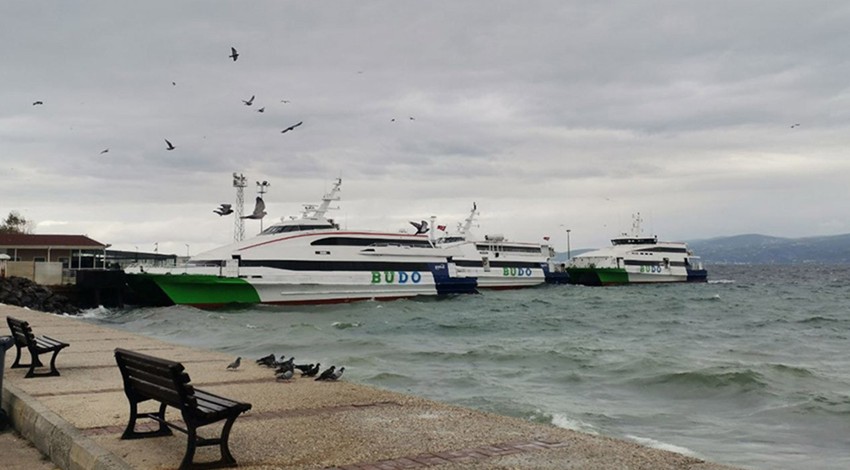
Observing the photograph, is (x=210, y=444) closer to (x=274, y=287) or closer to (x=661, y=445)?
(x=661, y=445)

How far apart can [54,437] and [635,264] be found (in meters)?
61.9

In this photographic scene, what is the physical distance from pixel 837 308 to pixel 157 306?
33.3 m

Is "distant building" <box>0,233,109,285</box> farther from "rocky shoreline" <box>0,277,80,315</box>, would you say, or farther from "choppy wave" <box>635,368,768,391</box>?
"choppy wave" <box>635,368,768,391</box>

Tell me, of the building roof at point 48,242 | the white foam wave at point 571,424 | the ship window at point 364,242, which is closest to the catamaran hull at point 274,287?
the ship window at point 364,242

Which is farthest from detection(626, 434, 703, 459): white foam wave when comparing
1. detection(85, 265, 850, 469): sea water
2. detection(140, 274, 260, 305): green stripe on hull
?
detection(140, 274, 260, 305): green stripe on hull

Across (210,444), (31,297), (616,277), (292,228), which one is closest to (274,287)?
(292,228)

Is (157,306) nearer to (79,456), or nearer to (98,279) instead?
(98,279)

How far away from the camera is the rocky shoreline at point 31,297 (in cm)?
3097

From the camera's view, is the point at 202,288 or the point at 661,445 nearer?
the point at 661,445

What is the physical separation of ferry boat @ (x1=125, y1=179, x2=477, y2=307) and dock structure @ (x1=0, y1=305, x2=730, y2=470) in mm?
26616

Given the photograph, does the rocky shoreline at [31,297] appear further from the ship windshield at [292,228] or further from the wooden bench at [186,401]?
the wooden bench at [186,401]

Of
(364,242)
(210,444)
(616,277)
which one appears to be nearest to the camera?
(210,444)

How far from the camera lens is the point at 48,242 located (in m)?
48.3

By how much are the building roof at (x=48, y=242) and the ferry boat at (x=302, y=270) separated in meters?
12.3
